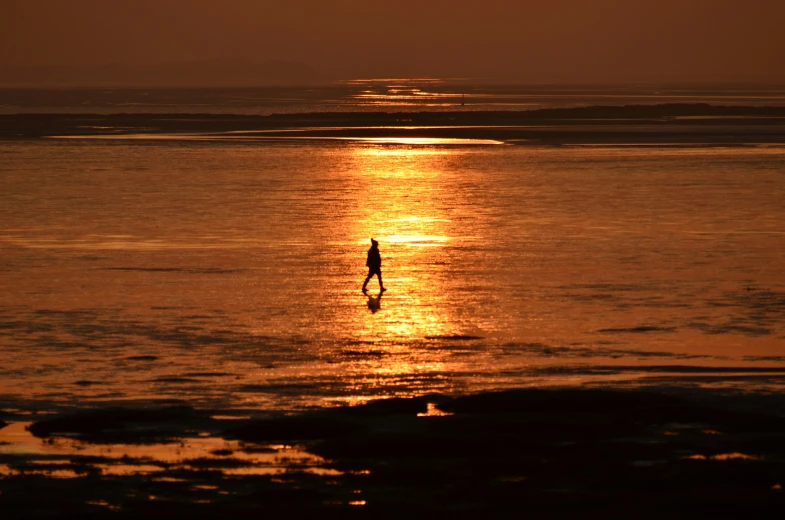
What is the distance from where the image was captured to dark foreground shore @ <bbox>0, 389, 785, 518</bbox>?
46.5ft

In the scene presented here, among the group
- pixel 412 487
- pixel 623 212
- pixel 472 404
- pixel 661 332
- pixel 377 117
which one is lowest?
pixel 412 487

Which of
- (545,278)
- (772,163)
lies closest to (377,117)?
(772,163)

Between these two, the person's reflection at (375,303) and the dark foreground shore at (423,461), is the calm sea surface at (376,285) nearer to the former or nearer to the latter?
the person's reflection at (375,303)

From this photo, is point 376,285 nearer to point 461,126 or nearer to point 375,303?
point 375,303

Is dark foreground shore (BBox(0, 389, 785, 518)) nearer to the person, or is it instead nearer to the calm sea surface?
the calm sea surface

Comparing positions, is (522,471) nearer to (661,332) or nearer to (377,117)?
(661,332)

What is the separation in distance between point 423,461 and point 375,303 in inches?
457

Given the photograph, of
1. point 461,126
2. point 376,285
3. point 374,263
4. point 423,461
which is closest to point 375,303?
point 374,263

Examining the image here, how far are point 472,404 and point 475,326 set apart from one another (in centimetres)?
637

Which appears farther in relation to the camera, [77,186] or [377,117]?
[377,117]

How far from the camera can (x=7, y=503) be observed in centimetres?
1423

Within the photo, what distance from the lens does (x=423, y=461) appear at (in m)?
15.8

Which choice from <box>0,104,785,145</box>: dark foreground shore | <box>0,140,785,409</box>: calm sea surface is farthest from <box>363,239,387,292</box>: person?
<box>0,104,785,145</box>: dark foreground shore

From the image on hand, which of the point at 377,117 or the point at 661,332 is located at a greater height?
the point at 377,117
